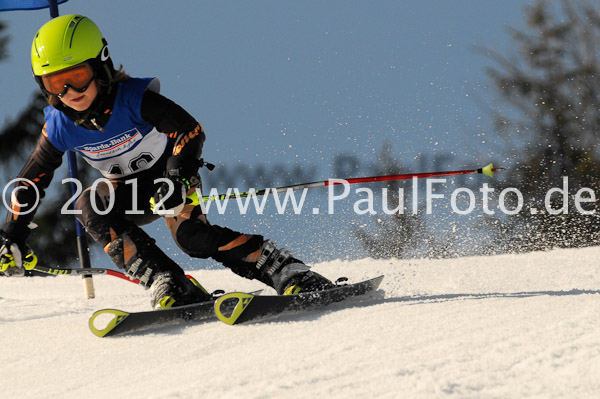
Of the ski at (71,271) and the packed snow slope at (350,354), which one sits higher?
the packed snow slope at (350,354)

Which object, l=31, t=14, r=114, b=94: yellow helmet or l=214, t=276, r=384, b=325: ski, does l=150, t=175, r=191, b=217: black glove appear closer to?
l=214, t=276, r=384, b=325: ski

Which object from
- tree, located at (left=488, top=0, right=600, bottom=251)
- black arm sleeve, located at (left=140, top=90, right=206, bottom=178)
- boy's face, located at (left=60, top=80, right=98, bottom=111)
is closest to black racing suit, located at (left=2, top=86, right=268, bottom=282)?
black arm sleeve, located at (left=140, top=90, right=206, bottom=178)

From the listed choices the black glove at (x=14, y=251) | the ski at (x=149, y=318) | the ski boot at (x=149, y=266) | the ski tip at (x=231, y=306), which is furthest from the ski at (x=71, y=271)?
the ski tip at (x=231, y=306)

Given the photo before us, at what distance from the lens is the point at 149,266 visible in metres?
3.35

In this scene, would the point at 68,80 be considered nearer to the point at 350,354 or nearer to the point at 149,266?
the point at 149,266

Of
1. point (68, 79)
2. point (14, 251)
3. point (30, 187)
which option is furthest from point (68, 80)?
point (14, 251)

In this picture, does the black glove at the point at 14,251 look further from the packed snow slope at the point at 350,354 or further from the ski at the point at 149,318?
the ski at the point at 149,318

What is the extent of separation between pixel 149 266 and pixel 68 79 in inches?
42.4

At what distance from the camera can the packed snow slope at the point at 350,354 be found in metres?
1.99

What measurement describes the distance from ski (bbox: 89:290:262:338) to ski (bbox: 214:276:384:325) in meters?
0.21

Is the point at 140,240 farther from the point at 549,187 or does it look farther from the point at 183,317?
the point at 549,187

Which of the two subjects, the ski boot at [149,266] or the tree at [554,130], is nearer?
the ski boot at [149,266]

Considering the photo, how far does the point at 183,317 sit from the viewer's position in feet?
10.5

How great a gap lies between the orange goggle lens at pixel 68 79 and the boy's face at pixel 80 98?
0.02 meters
